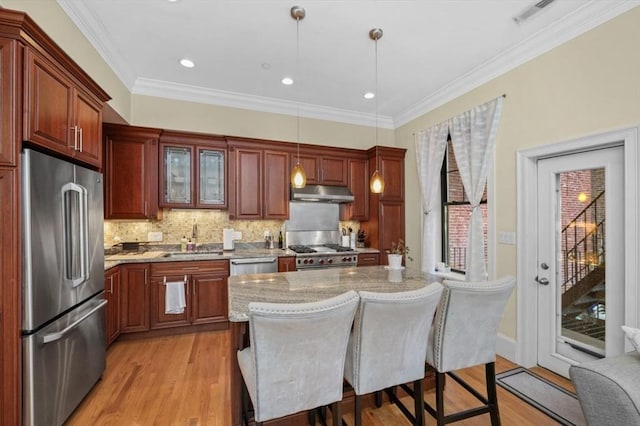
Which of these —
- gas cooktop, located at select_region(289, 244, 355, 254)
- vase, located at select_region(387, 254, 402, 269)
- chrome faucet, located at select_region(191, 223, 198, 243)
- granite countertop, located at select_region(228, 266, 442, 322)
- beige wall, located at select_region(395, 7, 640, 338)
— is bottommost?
gas cooktop, located at select_region(289, 244, 355, 254)

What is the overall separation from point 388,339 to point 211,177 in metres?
3.29

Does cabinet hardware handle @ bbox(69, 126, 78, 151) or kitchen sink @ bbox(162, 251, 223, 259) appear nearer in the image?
cabinet hardware handle @ bbox(69, 126, 78, 151)

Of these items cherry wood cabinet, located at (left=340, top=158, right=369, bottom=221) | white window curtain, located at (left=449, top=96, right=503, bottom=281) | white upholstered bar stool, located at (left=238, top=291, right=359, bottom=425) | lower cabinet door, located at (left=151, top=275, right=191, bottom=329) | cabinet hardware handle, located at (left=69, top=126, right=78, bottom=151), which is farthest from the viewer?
cherry wood cabinet, located at (left=340, top=158, right=369, bottom=221)

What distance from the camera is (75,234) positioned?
2004mm

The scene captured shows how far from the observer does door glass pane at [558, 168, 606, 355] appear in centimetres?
240

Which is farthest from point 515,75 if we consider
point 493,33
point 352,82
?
point 352,82

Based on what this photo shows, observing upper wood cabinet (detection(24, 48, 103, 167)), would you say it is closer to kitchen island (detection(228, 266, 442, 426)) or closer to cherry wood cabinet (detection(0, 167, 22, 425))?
cherry wood cabinet (detection(0, 167, 22, 425))

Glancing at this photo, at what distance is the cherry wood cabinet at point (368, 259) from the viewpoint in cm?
430

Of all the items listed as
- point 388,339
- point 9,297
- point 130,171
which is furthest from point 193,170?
point 388,339

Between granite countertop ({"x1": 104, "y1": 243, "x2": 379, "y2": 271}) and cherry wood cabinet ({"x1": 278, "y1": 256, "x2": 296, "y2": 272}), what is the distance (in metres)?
0.05

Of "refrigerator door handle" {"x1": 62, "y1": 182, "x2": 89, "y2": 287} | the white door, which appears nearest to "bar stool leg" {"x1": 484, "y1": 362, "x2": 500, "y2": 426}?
the white door

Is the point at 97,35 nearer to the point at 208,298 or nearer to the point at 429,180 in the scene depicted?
the point at 208,298

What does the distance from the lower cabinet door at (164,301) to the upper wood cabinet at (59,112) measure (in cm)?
162

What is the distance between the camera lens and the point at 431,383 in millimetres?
2389
